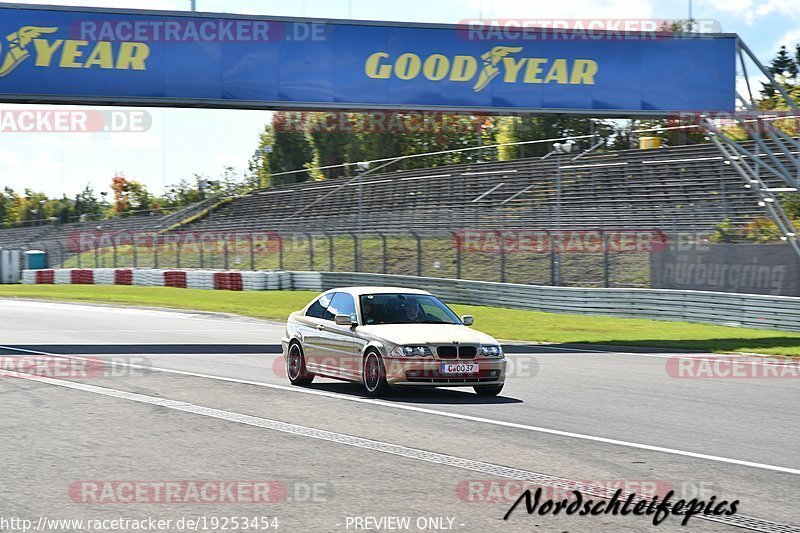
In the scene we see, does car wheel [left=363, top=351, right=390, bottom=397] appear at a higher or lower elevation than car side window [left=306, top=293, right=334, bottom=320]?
lower

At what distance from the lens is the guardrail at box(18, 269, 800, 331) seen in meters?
25.1

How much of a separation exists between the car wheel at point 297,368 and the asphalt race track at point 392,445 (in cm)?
A: 22

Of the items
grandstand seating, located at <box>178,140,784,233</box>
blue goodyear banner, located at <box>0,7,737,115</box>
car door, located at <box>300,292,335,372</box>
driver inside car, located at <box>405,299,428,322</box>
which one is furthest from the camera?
grandstand seating, located at <box>178,140,784,233</box>

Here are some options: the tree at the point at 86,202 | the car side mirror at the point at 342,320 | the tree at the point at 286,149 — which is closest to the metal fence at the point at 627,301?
the car side mirror at the point at 342,320

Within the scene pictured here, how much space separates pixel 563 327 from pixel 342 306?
1382 centimetres

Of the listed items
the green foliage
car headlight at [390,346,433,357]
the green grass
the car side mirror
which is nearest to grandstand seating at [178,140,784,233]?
the green foliage

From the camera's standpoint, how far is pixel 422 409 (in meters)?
11.8

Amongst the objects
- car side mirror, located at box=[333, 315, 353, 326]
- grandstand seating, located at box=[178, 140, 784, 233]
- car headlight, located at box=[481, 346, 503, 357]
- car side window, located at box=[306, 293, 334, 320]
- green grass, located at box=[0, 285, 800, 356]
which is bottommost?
green grass, located at box=[0, 285, 800, 356]

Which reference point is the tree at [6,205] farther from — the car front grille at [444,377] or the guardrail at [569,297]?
the car front grille at [444,377]

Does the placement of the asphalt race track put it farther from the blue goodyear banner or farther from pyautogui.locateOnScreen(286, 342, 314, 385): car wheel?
the blue goodyear banner

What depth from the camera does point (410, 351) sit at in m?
12.5

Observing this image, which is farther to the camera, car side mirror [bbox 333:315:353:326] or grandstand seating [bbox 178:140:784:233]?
grandstand seating [bbox 178:140:784:233]

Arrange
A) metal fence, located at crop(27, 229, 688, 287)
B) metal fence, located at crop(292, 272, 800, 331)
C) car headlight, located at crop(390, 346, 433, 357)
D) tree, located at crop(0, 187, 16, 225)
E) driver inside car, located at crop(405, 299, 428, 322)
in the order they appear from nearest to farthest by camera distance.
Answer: car headlight, located at crop(390, 346, 433, 357), driver inside car, located at crop(405, 299, 428, 322), metal fence, located at crop(292, 272, 800, 331), metal fence, located at crop(27, 229, 688, 287), tree, located at crop(0, 187, 16, 225)

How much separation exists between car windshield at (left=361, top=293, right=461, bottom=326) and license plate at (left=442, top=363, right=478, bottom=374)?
120 centimetres
